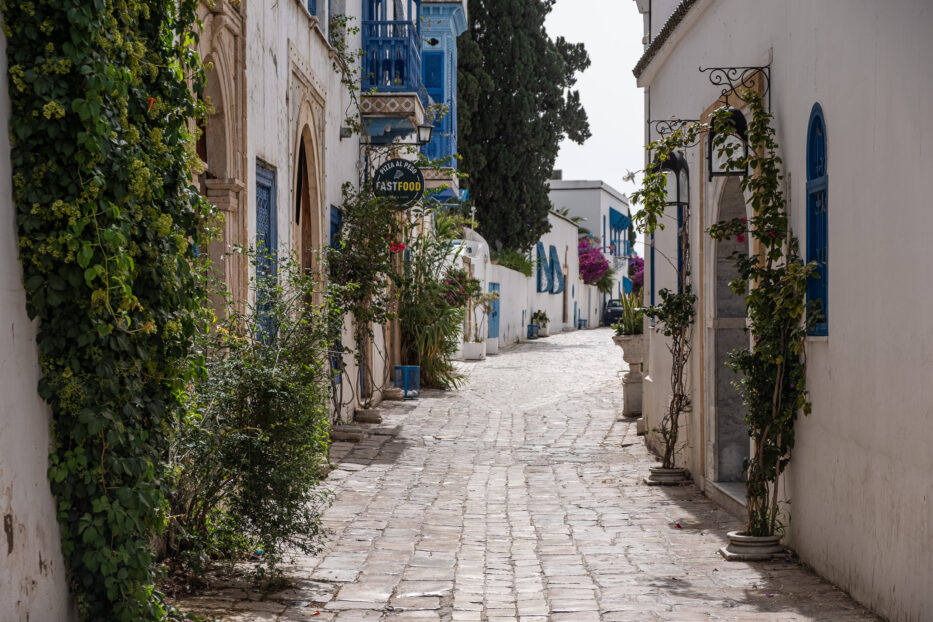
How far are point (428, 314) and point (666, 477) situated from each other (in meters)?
9.42

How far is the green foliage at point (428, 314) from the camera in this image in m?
19.2

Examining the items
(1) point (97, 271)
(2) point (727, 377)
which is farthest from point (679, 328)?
(1) point (97, 271)

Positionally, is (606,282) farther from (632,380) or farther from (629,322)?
(632,380)

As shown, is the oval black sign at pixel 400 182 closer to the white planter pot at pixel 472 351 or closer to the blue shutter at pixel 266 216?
the blue shutter at pixel 266 216

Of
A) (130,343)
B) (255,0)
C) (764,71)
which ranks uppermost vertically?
(255,0)

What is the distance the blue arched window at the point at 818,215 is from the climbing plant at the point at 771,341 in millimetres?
96

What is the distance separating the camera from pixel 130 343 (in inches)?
186

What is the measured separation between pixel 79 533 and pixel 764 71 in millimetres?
5481

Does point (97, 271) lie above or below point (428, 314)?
above

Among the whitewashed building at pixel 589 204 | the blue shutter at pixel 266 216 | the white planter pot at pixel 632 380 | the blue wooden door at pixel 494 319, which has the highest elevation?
the whitewashed building at pixel 589 204

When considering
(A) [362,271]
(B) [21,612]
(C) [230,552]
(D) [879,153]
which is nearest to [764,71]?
(D) [879,153]

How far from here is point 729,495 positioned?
877 centimetres

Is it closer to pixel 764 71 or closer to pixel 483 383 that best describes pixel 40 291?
pixel 764 71

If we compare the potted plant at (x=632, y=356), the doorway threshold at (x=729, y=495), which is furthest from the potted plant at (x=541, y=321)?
the doorway threshold at (x=729, y=495)
